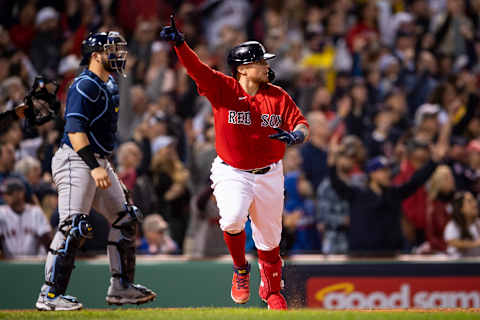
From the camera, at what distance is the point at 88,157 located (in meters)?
6.25

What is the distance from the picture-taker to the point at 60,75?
454 inches

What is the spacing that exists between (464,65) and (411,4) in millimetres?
1732

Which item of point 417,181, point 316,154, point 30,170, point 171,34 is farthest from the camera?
point 316,154

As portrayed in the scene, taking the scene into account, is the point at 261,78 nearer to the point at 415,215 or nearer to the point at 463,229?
the point at 415,215

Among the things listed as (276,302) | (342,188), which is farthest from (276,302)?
(342,188)

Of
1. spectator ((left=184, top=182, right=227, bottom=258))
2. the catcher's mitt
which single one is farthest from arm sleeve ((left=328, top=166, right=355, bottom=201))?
the catcher's mitt

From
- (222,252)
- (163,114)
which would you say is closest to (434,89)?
(163,114)

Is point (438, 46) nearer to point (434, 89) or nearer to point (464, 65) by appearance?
point (464, 65)

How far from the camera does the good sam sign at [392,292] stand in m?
9.04

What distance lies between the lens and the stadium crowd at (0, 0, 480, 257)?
9.10 meters

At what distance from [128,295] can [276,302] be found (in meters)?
1.22

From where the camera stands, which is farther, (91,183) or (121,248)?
(121,248)

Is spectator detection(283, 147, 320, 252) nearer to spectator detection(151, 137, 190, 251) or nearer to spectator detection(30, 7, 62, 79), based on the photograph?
spectator detection(151, 137, 190, 251)

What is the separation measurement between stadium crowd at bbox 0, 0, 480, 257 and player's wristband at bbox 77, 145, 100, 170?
102 centimetres
